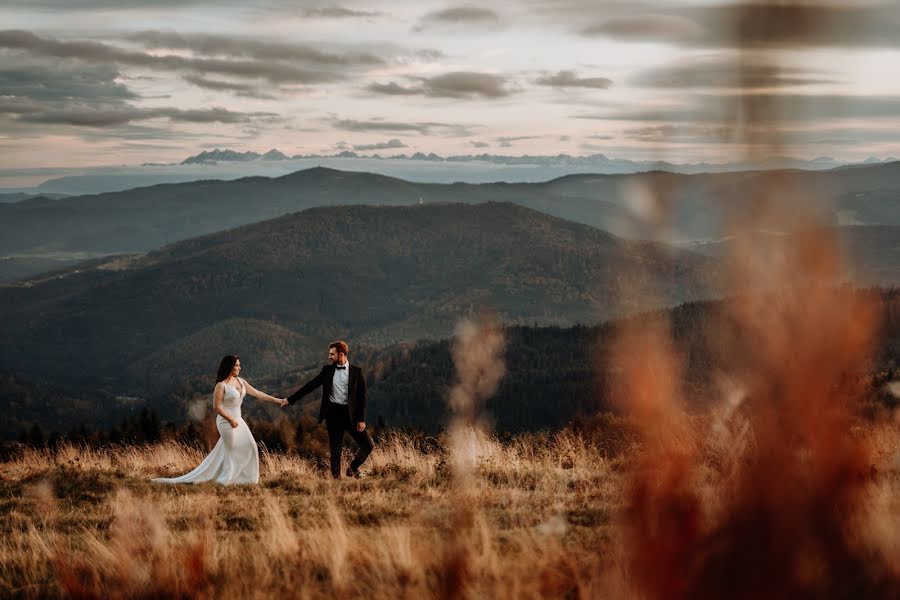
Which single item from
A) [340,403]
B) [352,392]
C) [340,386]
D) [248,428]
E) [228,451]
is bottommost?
[228,451]

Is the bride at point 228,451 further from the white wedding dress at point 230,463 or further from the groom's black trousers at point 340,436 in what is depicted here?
the groom's black trousers at point 340,436

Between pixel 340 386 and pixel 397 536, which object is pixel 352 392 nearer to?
pixel 340 386

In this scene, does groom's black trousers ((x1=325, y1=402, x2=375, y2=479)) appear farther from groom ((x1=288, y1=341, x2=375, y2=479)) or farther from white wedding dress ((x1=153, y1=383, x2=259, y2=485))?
white wedding dress ((x1=153, y1=383, x2=259, y2=485))

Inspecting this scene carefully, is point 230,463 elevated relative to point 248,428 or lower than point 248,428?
lower

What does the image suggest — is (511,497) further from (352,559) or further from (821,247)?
(821,247)

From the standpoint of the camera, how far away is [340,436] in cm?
1291

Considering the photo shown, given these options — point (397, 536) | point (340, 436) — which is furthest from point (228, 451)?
point (397, 536)

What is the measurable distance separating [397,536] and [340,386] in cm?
646

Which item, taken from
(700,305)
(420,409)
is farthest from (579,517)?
(700,305)

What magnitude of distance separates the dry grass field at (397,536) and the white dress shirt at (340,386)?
4.70ft

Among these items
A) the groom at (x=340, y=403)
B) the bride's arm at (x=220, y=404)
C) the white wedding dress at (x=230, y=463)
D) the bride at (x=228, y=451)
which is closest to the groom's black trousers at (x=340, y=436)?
the groom at (x=340, y=403)

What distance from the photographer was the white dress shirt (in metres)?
12.9

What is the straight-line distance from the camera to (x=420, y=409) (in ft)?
508

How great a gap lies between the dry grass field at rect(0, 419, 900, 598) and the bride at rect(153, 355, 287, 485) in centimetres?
72
